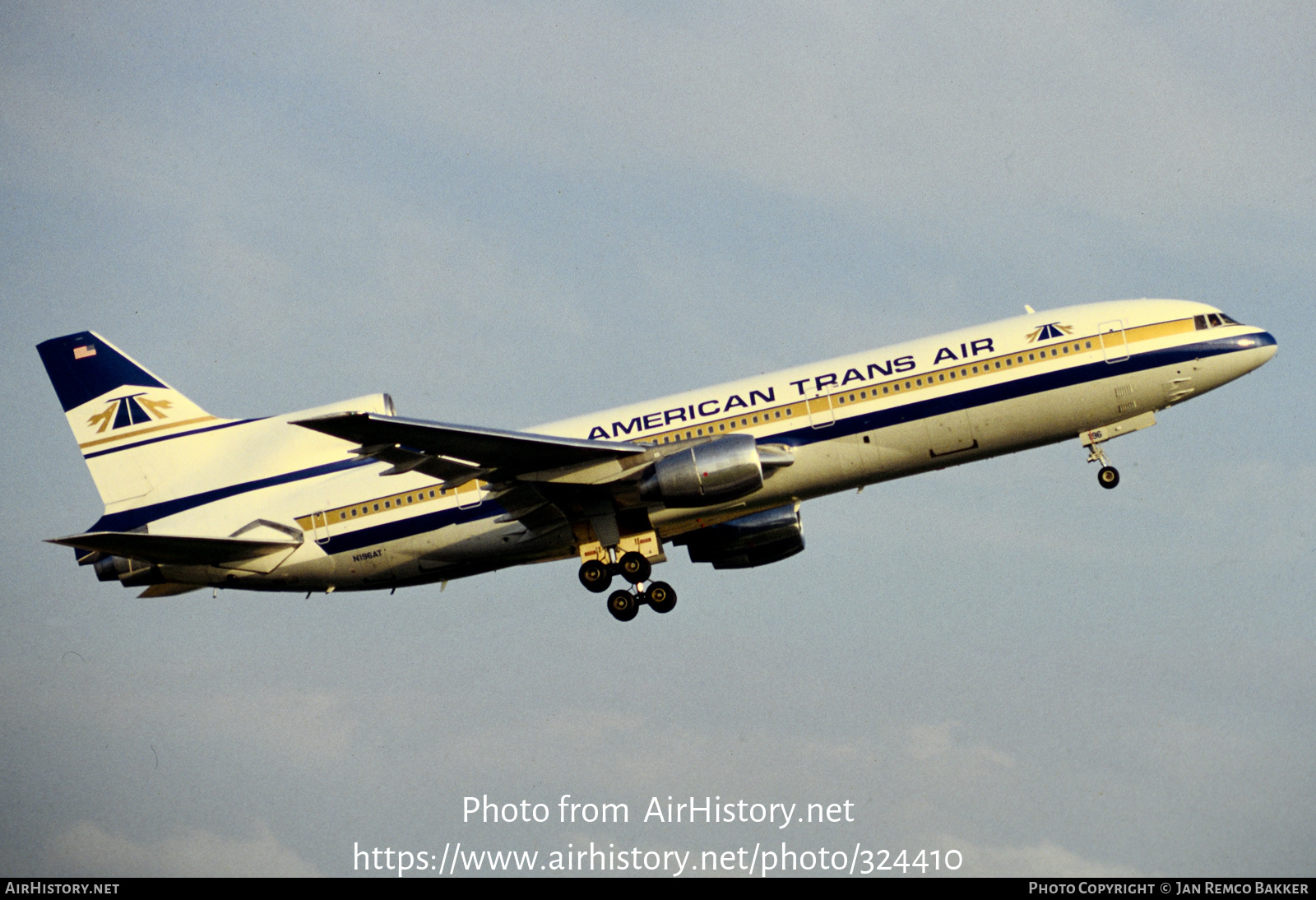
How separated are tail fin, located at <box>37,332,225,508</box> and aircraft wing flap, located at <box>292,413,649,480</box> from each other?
10.4m

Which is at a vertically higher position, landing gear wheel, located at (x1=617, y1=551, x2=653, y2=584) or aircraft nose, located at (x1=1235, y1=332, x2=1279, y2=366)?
aircraft nose, located at (x1=1235, y1=332, x2=1279, y2=366)

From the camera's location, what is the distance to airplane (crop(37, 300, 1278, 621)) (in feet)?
118

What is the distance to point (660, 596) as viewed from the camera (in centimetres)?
3922

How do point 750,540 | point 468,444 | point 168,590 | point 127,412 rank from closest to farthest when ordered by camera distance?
point 468,444, point 168,590, point 750,540, point 127,412

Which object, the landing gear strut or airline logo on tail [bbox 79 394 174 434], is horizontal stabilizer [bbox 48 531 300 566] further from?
the landing gear strut

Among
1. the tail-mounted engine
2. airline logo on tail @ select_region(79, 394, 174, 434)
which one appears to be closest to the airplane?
the tail-mounted engine

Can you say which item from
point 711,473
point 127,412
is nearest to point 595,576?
point 711,473

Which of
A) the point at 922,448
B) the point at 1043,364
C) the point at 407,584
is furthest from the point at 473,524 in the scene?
the point at 1043,364

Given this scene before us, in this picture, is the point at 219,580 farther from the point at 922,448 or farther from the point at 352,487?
the point at 922,448

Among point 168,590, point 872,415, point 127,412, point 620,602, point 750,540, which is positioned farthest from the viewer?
point 127,412

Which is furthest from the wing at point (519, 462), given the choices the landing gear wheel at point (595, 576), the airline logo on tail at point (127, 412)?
the airline logo on tail at point (127, 412)

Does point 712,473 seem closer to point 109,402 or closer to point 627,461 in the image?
point 627,461

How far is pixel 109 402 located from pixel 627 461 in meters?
18.2

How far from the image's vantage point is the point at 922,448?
3625 cm
